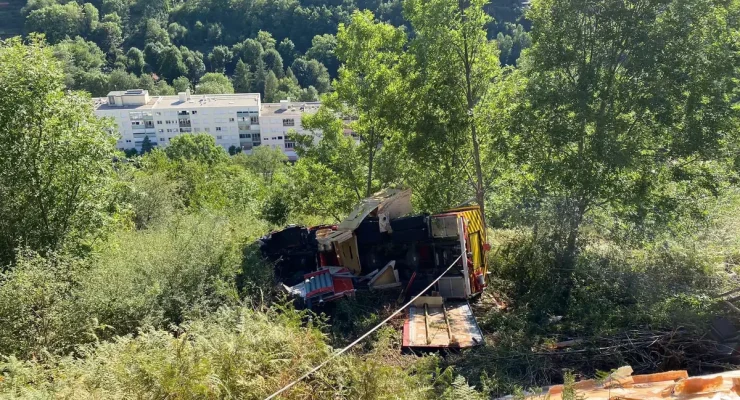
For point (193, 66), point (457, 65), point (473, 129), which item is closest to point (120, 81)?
point (193, 66)

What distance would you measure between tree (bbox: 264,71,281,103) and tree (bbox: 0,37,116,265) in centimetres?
8408

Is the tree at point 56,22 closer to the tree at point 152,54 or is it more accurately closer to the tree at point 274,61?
the tree at point 152,54

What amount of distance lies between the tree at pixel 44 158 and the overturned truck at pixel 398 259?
147 inches

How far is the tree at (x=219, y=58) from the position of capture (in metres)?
103

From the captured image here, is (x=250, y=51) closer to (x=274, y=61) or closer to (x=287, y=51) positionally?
(x=274, y=61)

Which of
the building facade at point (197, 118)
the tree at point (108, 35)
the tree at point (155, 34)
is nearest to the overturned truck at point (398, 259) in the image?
the building facade at point (197, 118)

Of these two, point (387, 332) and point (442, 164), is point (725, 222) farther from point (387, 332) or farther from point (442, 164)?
A: point (387, 332)

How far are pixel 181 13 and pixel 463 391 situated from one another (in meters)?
143

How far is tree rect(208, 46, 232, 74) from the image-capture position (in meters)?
103

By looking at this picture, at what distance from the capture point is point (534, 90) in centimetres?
810

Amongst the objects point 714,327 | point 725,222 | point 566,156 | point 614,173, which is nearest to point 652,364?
point 714,327

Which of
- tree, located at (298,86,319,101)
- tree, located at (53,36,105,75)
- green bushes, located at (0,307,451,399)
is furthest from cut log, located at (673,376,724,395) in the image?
tree, located at (53,36,105,75)

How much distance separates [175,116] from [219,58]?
39.7 m

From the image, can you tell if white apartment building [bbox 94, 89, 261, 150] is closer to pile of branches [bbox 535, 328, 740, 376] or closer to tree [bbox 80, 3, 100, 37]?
tree [bbox 80, 3, 100, 37]
